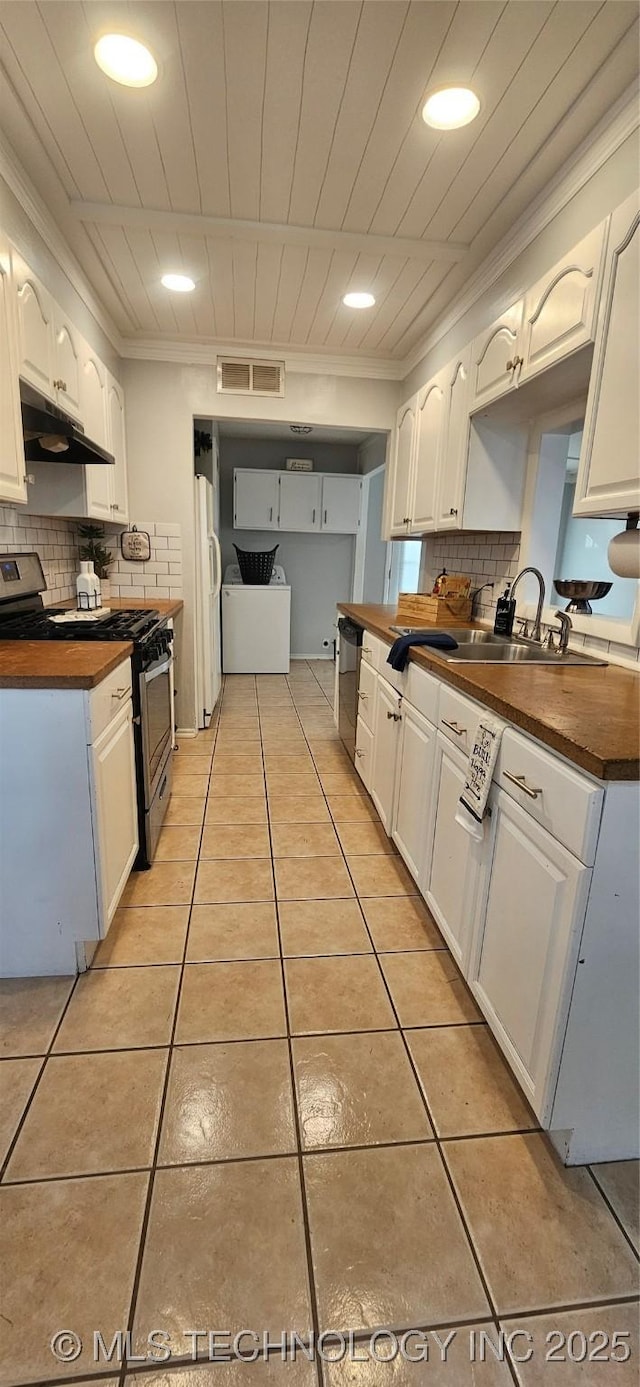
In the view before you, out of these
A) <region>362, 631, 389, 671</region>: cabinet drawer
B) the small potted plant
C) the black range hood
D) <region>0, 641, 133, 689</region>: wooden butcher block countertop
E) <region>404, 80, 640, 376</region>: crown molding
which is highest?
<region>404, 80, 640, 376</region>: crown molding

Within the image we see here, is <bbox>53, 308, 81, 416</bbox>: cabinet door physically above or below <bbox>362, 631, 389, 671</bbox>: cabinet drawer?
above

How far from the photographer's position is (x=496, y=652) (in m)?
2.23

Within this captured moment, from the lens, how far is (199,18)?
54.0 inches

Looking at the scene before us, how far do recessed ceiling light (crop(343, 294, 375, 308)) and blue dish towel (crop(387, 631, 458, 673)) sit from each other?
1787 millimetres

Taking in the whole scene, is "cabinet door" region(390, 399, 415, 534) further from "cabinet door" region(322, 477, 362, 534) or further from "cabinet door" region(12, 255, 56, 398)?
"cabinet door" region(322, 477, 362, 534)

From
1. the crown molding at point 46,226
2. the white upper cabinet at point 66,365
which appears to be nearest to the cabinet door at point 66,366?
the white upper cabinet at point 66,365

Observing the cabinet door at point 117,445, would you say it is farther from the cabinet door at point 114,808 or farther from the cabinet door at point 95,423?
the cabinet door at point 114,808

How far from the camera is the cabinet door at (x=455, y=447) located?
2406 millimetres

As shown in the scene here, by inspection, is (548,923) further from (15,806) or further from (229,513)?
(229,513)

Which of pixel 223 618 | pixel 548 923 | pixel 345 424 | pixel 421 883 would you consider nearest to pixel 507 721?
pixel 548 923

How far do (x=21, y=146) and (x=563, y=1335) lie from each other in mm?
3161

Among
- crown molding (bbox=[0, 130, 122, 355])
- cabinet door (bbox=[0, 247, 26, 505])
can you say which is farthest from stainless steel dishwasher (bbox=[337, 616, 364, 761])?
crown molding (bbox=[0, 130, 122, 355])

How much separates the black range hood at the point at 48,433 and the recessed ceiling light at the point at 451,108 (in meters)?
1.41

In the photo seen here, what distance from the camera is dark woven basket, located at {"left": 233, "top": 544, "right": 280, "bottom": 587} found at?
553cm
